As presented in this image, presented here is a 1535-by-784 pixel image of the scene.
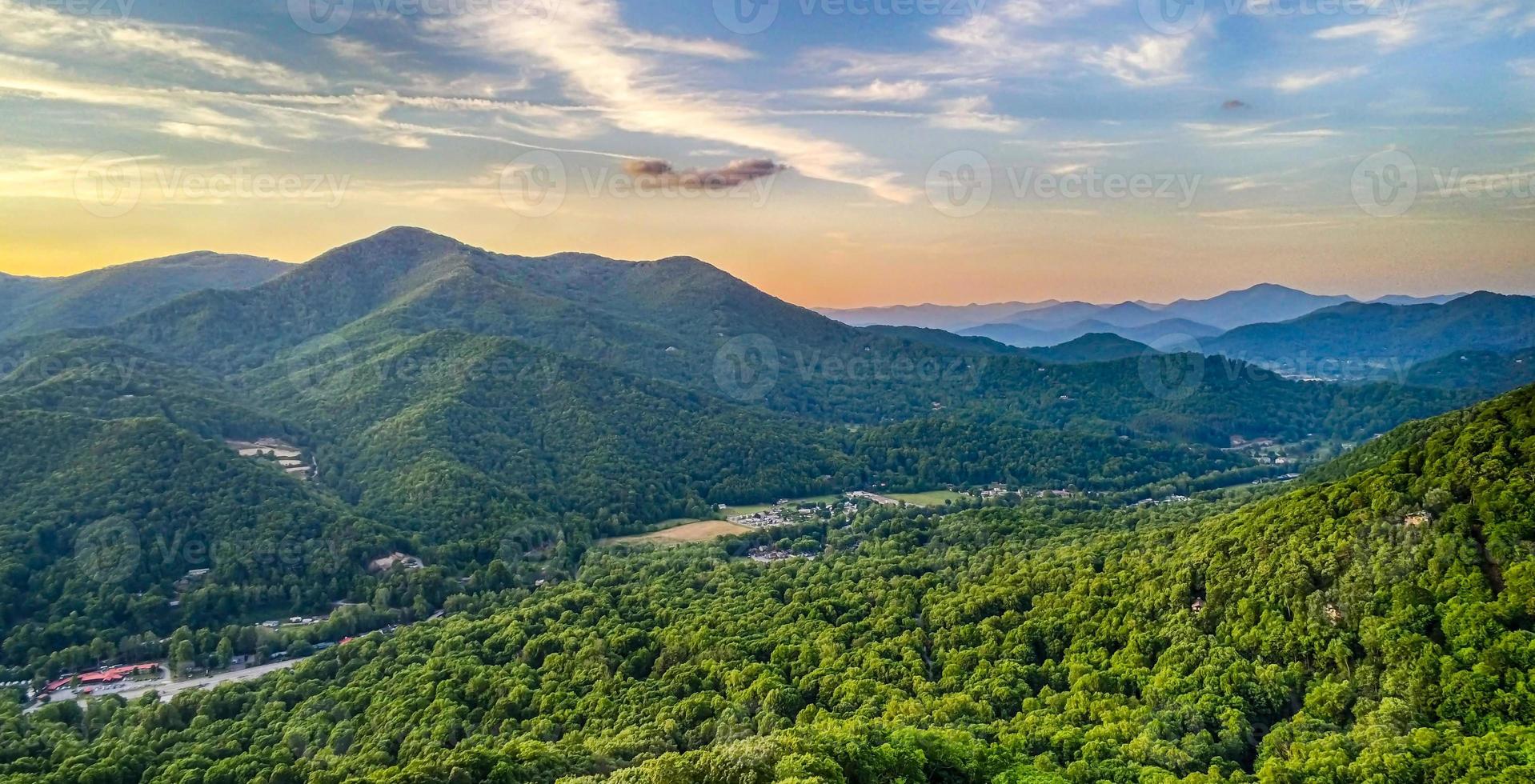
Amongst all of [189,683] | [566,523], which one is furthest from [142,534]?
[566,523]

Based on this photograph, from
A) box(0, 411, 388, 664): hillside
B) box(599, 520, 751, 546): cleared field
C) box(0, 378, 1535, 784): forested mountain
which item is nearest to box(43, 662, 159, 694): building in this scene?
box(0, 411, 388, 664): hillside

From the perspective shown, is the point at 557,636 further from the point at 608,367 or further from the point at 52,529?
the point at 608,367

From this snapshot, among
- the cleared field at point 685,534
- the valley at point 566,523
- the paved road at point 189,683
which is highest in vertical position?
the valley at point 566,523

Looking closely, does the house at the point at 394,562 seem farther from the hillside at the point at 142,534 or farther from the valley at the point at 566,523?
the hillside at the point at 142,534

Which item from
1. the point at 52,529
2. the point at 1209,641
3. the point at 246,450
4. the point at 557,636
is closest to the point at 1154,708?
the point at 1209,641

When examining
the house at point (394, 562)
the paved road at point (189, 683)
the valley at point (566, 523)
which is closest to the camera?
the valley at point (566, 523)

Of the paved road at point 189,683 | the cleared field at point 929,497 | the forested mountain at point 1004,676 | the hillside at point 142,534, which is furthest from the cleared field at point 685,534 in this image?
the paved road at point 189,683
